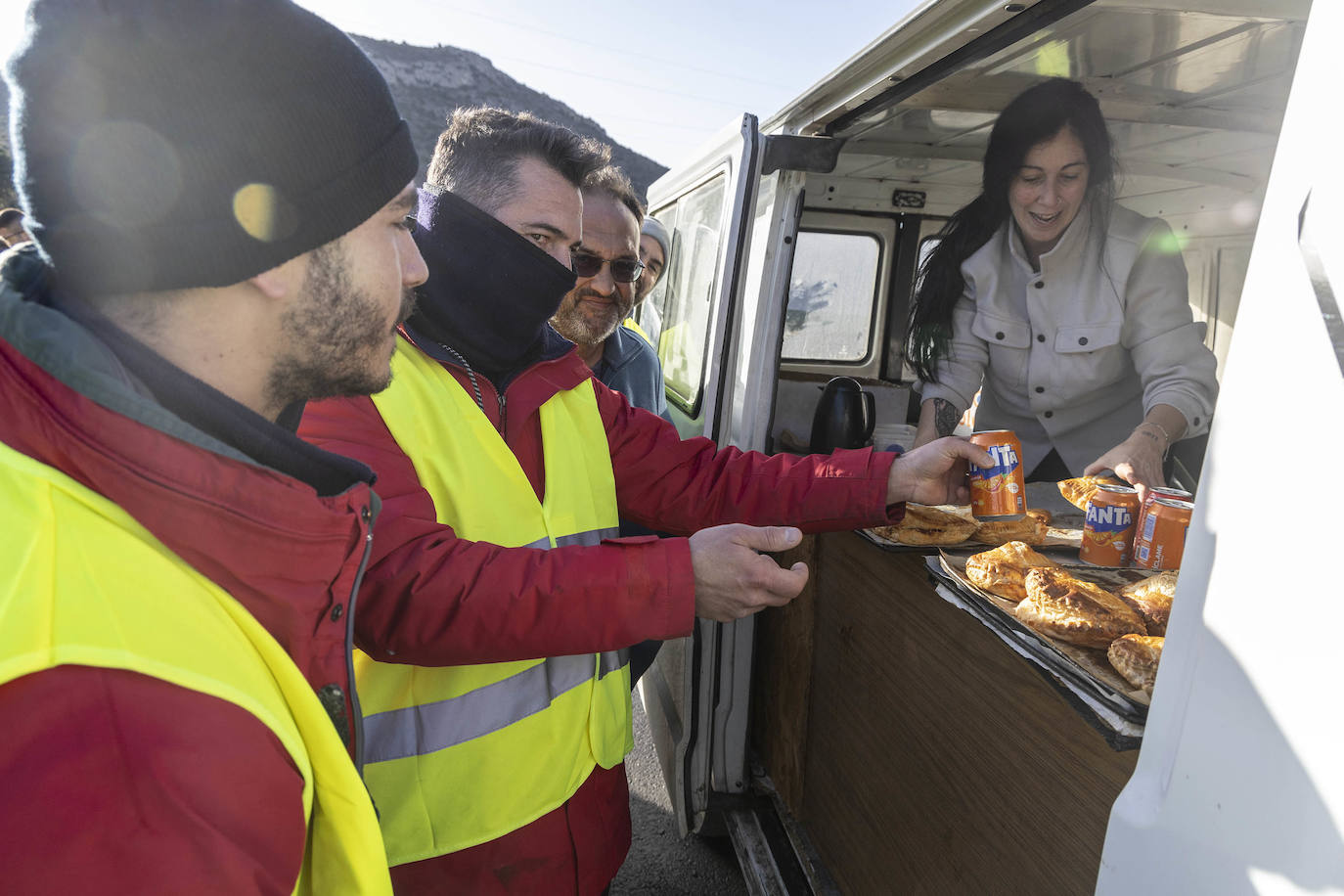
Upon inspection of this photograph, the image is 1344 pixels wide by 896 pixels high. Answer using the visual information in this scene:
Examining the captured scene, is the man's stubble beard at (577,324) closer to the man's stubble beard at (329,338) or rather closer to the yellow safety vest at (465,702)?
the yellow safety vest at (465,702)

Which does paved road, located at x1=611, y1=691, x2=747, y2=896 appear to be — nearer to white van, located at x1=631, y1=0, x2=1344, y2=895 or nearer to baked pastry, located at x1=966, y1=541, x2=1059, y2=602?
white van, located at x1=631, y1=0, x2=1344, y2=895

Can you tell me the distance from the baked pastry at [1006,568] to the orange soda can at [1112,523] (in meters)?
0.14

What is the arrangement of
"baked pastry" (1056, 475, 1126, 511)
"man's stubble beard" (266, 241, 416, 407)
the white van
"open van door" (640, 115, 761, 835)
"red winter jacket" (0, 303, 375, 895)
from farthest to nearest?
"open van door" (640, 115, 761, 835)
"baked pastry" (1056, 475, 1126, 511)
"man's stubble beard" (266, 241, 416, 407)
the white van
"red winter jacket" (0, 303, 375, 895)

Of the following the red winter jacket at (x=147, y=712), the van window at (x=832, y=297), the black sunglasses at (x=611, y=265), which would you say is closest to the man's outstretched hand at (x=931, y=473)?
the black sunglasses at (x=611, y=265)

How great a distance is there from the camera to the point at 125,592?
0.72m

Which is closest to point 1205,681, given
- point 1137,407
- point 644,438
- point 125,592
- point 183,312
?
point 125,592

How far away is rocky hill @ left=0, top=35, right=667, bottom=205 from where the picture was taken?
126 feet

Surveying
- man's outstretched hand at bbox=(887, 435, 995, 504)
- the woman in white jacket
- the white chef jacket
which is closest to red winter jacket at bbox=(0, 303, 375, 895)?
man's outstretched hand at bbox=(887, 435, 995, 504)

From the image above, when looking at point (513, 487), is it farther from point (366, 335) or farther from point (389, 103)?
point (389, 103)

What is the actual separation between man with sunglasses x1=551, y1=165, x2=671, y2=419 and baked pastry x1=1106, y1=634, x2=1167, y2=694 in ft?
5.44

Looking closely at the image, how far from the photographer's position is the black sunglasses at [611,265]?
2738 millimetres

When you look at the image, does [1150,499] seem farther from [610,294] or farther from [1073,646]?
[610,294]

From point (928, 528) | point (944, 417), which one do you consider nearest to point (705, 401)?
point (928, 528)

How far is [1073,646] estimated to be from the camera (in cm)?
137
